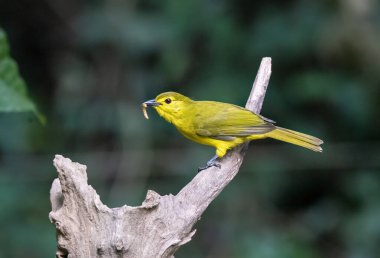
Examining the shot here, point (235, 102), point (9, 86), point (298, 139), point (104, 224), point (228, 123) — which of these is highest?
point (235, 102)

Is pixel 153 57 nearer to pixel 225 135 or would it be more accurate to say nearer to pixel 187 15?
Answer: pixel 187 15

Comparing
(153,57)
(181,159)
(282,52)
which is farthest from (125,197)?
(282,52)

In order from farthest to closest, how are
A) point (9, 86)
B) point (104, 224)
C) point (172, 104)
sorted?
point (172, 104) < point (9, 86) < point (104, 224)

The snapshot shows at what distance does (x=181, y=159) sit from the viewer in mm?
5938

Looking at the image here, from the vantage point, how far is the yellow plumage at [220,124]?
389 centimetres

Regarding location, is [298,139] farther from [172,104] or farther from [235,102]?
[235,102]

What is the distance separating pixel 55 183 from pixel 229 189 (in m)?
3.22

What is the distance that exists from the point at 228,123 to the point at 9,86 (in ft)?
5.04

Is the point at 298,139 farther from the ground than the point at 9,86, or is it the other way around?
the point at 298,139

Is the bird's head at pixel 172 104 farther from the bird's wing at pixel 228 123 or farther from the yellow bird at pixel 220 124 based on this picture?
the bird's wing at pixel 228 123

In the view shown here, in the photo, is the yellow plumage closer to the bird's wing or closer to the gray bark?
the bird's wing

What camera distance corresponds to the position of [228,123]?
3973 mm

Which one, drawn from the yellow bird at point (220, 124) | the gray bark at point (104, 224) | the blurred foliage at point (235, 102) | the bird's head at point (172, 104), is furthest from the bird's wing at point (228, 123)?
the blurred foliage at point (235, 102)

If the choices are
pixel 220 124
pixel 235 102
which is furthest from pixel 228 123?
pixel 235 102
